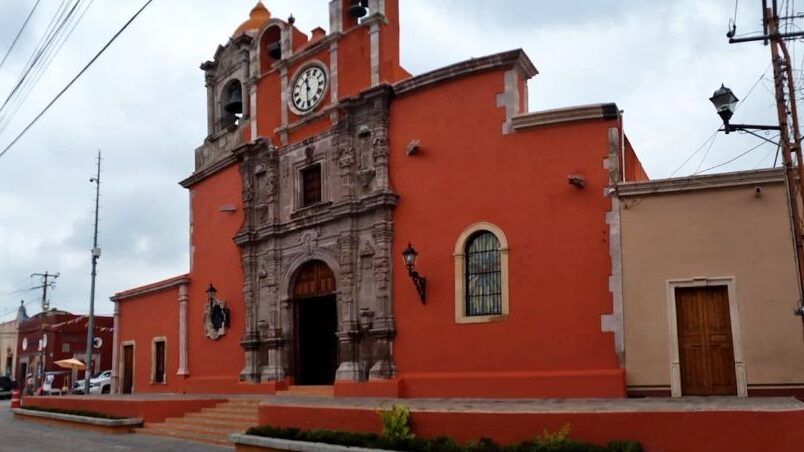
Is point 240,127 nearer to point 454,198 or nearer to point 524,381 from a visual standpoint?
point 454,198

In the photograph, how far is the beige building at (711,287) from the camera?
12852 mm

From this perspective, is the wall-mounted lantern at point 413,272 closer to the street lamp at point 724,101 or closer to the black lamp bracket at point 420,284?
the black lamp bracket at point 420,284

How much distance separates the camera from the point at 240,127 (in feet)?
72.6

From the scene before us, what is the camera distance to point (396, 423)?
36.7 ft

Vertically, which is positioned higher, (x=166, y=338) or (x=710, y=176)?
(x=710, y=176)

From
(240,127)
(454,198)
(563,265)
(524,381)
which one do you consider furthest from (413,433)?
(240,127)

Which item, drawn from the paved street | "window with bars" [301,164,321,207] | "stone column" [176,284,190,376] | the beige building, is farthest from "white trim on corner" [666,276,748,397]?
"stone column" [176,284,190,376]

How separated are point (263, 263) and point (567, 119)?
931 cm

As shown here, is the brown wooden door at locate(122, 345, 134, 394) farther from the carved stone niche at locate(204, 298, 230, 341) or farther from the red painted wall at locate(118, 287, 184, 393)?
the carved stone niche at locate(204, 298, 230, 341)

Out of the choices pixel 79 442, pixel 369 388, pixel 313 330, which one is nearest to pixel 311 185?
pixel 313 330

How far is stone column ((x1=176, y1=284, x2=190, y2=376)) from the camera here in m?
22.7

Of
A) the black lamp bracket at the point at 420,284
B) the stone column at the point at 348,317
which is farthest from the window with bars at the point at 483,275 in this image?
the stone column at the point at 348,317

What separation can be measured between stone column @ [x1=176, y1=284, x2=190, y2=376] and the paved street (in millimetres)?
3688

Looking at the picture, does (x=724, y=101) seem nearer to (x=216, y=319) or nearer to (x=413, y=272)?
(x=413, y=272)
